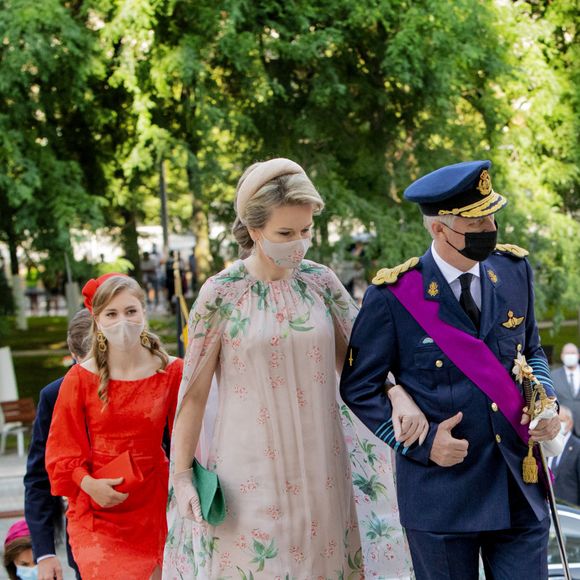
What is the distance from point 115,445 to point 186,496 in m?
0.66

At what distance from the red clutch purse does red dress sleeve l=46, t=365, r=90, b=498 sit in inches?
3.2

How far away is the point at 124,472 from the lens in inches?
190

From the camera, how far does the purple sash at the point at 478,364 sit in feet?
13.0

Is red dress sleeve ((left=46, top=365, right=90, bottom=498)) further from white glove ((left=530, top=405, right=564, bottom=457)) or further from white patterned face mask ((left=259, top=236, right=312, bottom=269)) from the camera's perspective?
white glove ((left=530, top=405, right=564, bottom=457))

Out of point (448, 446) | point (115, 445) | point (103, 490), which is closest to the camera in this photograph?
point (448, 446)

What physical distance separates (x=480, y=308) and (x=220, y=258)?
12.5 meters

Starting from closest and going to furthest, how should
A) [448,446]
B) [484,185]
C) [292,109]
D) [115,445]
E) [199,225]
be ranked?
[448,446] → [484,185] → [115,445] → [292,109] → [199,225]

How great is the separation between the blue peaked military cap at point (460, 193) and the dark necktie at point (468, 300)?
23cm

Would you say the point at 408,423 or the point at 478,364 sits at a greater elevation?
the point at 478,364

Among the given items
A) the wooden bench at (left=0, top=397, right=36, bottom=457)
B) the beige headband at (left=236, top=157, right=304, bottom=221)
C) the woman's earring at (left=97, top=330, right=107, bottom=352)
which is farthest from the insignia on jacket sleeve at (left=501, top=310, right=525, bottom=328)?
the wooden bench at (left=0, top=397, right=36, bottom=457)

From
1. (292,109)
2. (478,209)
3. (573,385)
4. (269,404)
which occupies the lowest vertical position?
(573,385)

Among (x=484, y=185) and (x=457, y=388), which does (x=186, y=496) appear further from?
(x=484, y=185)

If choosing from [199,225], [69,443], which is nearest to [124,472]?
[69,443]

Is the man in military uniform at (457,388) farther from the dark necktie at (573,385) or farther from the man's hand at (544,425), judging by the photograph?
the dark necktie at (573,385)
